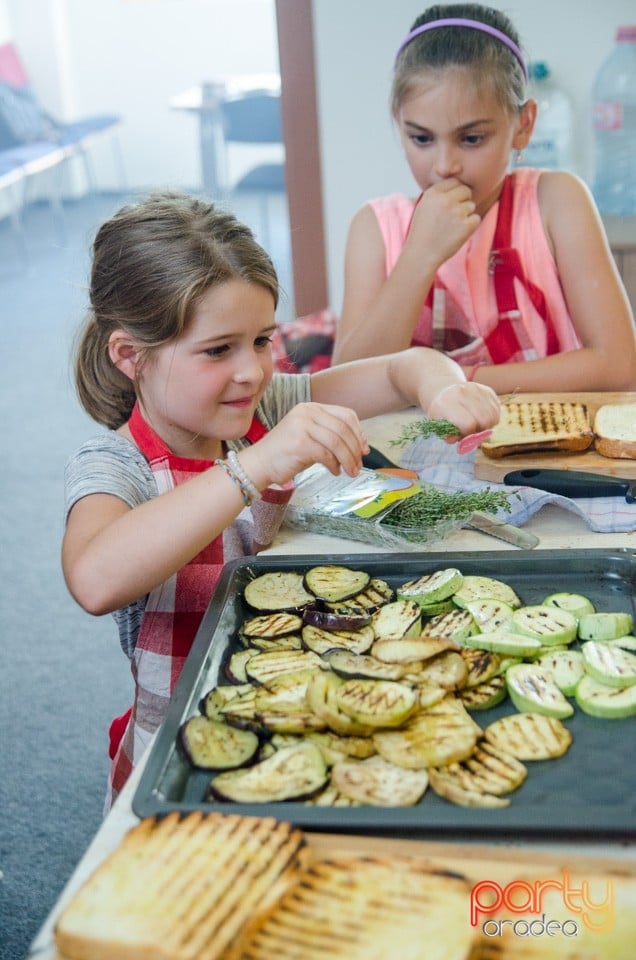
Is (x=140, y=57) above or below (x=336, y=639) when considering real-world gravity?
above

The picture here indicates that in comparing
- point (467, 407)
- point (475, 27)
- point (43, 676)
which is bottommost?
point (43, 676)

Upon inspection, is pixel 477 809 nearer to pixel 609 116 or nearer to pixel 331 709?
pixel 331 709

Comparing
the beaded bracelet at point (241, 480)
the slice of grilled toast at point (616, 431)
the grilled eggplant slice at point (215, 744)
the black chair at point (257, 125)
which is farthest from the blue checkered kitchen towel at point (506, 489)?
the black chair at point (257, 125)

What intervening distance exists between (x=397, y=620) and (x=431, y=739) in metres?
0.22

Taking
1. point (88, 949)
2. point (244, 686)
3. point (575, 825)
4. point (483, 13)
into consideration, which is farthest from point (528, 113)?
point (88, 949)

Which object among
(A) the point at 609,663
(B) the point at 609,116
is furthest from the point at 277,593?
(B) the point at 609,116

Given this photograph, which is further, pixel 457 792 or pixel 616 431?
pixel 616 431

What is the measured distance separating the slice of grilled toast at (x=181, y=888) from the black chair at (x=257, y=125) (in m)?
5.71

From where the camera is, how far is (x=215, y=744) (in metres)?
0.89

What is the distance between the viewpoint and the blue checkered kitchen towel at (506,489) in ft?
4.40

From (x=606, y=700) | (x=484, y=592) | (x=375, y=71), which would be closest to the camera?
(x=606, y=700)

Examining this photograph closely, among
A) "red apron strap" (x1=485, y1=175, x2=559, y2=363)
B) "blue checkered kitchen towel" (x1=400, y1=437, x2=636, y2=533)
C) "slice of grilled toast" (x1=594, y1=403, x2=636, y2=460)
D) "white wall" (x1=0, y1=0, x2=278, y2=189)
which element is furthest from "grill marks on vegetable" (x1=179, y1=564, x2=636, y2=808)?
"white wall" (x1=0, y1=0, x2=278, y2=189)

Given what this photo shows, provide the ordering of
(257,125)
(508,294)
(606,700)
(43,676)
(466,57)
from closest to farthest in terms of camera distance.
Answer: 1. (606,700)
2. (466,57)
3. (508,294)
4. (43,676)
5. (257,125)

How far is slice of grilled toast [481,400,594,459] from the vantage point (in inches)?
60.4
